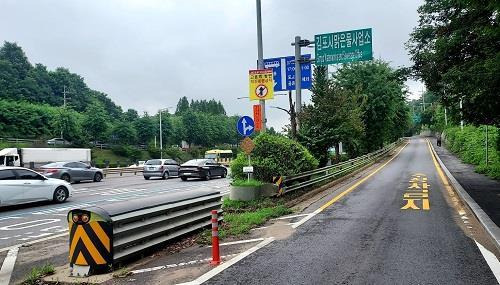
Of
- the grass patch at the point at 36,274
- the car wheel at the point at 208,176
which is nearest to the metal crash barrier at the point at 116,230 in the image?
the grass patch at the point at 36,274

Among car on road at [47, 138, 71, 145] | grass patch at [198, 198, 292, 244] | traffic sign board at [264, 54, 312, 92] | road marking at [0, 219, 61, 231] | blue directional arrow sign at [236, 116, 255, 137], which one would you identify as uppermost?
traffic sign board at [264, 54, 312, 92]

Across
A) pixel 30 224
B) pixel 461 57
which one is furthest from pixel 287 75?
pixel 30 224

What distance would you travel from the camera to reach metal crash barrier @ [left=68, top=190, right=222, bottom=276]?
6.75 meters

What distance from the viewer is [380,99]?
42344 millimetres

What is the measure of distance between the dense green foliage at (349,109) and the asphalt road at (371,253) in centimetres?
1078

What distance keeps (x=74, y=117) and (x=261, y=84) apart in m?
58.7

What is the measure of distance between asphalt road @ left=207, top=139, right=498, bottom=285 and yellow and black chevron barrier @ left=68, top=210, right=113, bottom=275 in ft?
5.83

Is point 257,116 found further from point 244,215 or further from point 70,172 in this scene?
point 70,172

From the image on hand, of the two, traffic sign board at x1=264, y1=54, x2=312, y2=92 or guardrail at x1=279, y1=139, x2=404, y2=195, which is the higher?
traffic sign board at x1=264, y1=54, x2=312, y2=92

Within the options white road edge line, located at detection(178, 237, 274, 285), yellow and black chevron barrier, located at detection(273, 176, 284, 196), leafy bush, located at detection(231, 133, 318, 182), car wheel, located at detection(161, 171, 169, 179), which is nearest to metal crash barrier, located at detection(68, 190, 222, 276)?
white road edge line, located at detection(178, 237, 274, 285)

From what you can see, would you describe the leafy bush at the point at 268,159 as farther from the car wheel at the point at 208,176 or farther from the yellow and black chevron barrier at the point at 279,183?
the car wheel at the point at 208,176

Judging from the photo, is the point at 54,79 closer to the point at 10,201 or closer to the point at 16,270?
the point at 10,201

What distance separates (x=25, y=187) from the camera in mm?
15883

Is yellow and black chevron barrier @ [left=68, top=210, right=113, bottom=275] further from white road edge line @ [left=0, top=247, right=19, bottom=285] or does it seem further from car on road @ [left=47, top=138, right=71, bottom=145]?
car on road @ [left=47, top=138, right=71, bottom=145]
